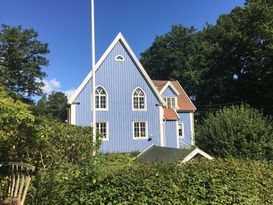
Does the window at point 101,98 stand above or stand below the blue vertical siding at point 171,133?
above

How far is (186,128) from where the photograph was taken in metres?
36.7

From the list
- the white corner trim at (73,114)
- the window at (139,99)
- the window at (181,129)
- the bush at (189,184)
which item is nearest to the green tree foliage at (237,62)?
the window at (181,129)

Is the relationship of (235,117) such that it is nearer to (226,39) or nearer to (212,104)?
(226,39)

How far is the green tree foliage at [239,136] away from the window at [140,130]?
10.4 m

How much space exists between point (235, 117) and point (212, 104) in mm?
30309

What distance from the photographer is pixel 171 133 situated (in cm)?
3209

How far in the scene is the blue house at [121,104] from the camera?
27.3 meters

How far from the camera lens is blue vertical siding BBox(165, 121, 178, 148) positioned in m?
31.9

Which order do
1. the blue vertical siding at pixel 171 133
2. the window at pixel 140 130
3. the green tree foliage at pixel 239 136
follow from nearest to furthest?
the green tree foliage at pixel 239 136 < the window at pixel 140 130 < the blue vertical siding at pixel 171 133

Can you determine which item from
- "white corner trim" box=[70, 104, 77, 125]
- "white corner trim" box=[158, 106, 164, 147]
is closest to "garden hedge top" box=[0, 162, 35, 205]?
"white corner trim" box=[70, 104, 77, 125]

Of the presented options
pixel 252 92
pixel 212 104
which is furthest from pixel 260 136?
pixel 212 104

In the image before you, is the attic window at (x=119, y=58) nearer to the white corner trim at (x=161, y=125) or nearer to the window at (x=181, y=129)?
the white corner trim at (x=161, y=125)

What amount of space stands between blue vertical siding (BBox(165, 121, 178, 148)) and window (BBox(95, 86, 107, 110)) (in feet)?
22.7

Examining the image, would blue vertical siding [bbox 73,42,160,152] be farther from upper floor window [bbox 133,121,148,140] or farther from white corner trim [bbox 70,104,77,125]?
white corner trim [bbox 70,104,77,125]
